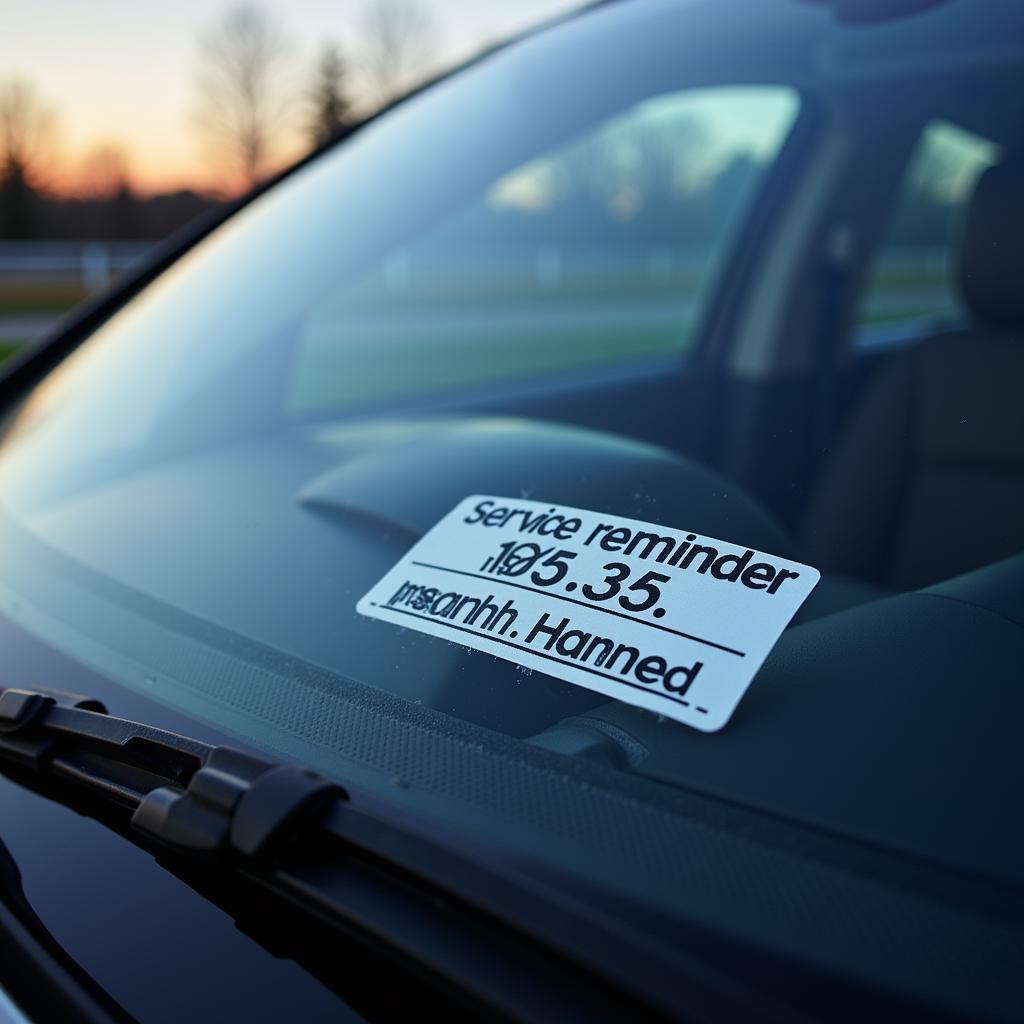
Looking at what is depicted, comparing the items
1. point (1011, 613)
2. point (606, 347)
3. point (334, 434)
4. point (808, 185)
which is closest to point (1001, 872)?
point (1011, 613)

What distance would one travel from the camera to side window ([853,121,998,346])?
7.80 ft

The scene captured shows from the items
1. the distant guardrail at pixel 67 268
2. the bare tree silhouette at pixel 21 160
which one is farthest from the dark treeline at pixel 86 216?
→ the distant guardrail at pixel 67 268

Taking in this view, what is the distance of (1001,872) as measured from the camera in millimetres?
696

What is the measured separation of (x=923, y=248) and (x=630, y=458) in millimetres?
2054

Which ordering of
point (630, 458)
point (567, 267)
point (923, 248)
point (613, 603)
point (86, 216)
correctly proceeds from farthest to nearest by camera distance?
point (86, 216) → point (567, 267) → point (923, 248) → point (630, 458) → point (613, 603)

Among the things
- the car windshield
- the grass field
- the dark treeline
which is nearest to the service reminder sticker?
the car windshield

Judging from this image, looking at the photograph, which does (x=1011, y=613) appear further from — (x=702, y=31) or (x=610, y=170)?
(x=610, y=170)

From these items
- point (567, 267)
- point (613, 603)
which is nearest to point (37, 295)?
point (567, 267)

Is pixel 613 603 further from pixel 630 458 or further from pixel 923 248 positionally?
pixel 923 248

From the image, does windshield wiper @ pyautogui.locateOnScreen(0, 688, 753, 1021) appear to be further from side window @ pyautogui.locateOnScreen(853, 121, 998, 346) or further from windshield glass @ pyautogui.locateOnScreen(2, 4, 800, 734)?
side window @ pyautogui.locateOnScreen(853, 121, 998, 346)

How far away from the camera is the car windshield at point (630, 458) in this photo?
2.66ft

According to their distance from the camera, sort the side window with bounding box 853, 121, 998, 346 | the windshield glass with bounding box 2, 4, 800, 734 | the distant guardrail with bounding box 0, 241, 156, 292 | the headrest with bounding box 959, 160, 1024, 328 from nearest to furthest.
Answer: the windshield glass with bounding box 2, 4, 800, 734, the headrest with bounding box 959, 160, 1024, 328, the side window with bounding box 853, 121, 998, 346, the distant guardrail with bounding box 0, 241, 156, 292

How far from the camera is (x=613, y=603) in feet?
2.88

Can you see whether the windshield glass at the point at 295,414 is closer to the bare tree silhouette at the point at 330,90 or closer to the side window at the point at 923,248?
the side window at the point at 923,248
